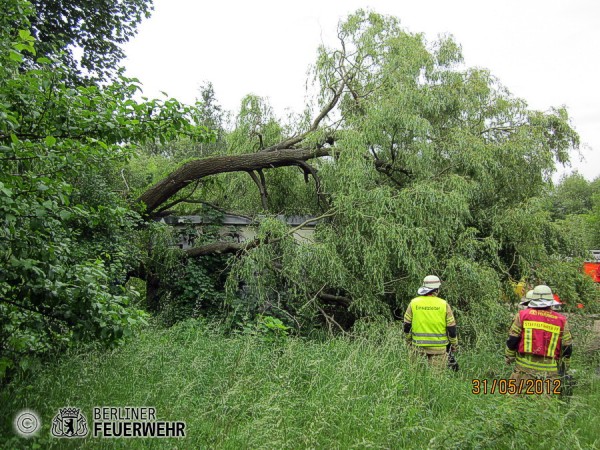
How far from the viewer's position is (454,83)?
30.0 feet

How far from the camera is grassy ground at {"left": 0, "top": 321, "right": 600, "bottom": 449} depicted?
3.52 metres

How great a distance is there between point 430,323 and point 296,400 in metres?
2.02

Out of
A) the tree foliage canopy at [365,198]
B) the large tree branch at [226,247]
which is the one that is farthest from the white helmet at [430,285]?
the large tree branch at [226,247]

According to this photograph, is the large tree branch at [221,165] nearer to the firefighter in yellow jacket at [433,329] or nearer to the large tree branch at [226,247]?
the large tree branch at [226,247]

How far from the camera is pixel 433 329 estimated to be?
5.47 meters

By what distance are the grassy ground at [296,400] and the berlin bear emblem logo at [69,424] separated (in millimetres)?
68

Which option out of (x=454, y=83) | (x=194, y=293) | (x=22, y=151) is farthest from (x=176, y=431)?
A: (x=454, y=83)

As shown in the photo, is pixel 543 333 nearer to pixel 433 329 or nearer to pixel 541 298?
pixel 541 298

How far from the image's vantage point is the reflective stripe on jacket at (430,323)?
546cm

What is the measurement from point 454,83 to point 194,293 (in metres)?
6.57

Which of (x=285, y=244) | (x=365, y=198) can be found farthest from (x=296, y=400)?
(x=365, y=198)

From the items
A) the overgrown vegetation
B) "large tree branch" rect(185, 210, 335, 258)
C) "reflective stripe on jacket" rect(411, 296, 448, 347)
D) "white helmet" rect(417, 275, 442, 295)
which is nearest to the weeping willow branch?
the overgrown vegetation

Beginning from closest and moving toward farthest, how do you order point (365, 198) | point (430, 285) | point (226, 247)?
point (430, 285) < point (365, 198) < point (226, 247)

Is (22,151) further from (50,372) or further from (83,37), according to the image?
(83,37)
